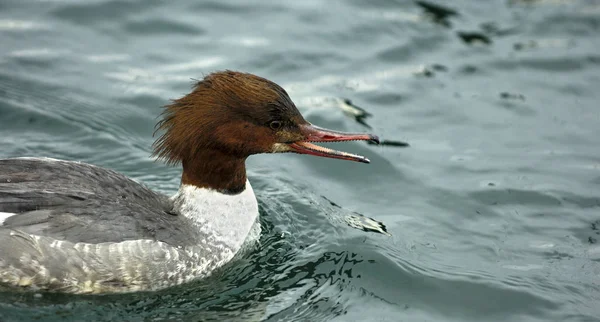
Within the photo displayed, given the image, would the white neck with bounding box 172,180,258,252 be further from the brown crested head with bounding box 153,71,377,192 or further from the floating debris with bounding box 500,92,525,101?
the floating debris with bounding box 500,92,525,101

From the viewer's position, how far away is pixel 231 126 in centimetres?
634

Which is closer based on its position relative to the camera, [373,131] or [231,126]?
[231,126]

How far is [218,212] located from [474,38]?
564 cm

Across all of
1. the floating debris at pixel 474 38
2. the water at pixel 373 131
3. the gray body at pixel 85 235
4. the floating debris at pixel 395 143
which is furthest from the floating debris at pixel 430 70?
the gray body at pixel 85 235

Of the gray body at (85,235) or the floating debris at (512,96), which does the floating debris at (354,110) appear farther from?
the gray body at (85,235)

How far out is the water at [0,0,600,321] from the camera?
6.56 metres

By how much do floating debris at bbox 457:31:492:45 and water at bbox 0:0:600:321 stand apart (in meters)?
0.04

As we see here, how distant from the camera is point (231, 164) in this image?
658cm

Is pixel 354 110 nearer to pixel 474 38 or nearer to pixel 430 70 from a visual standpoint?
pixel 430 70

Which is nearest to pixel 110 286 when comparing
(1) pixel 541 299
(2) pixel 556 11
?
(1) pixel 541 299

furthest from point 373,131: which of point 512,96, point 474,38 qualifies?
point 474,38

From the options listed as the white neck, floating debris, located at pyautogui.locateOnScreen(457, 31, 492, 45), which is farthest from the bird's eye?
floating debris, located at pyautogui.locateOnScreen(457, 31, 492, 45)

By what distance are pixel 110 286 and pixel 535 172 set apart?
4.55m

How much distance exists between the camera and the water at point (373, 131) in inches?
258
